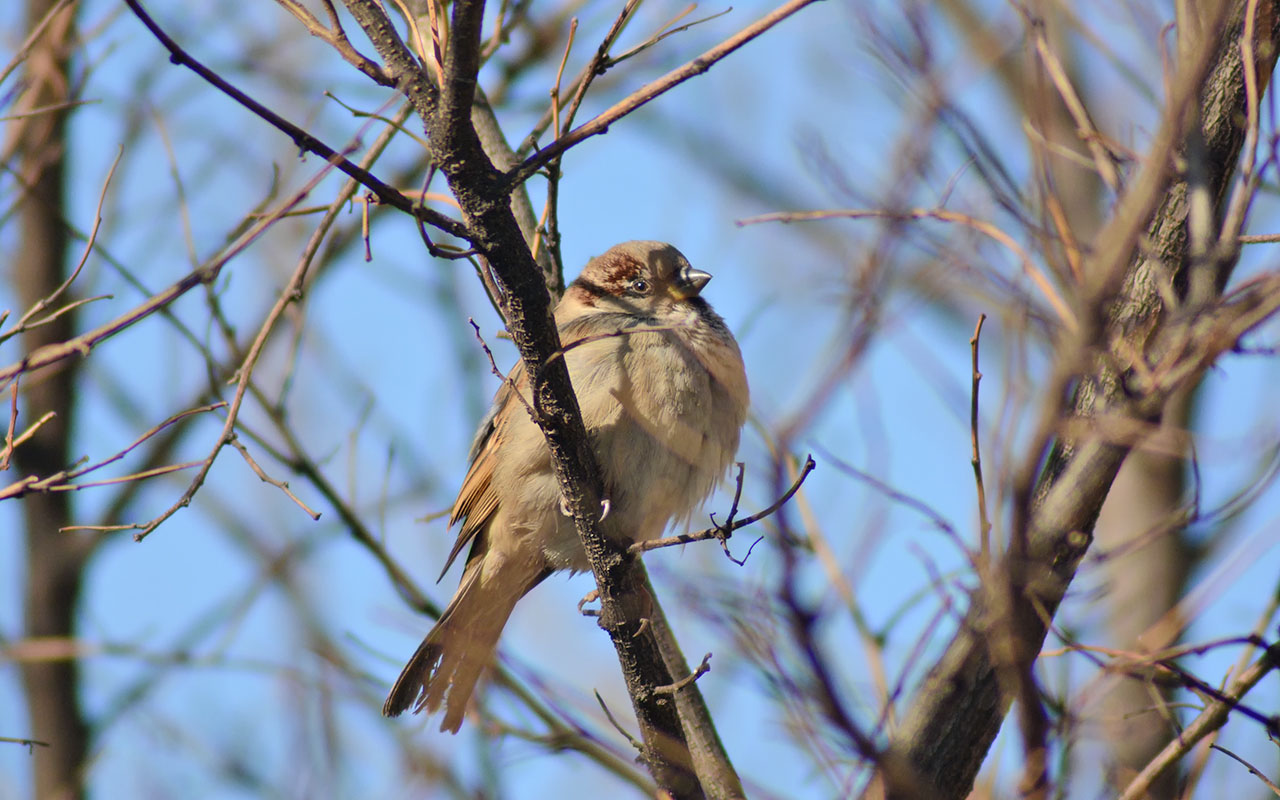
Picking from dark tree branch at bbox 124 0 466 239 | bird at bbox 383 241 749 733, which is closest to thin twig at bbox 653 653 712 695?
bird at bbox 383 241 749 733

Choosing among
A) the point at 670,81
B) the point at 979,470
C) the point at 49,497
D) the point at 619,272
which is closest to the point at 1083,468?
the point at 979,470

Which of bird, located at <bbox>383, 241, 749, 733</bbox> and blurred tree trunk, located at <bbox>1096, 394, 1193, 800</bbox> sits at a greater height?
blurred tree trunk, located at <bbox>1096, 394, 1193, 800</bbox>

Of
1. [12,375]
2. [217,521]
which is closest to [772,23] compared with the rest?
[12,375]

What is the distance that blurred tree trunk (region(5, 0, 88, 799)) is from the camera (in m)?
5.46

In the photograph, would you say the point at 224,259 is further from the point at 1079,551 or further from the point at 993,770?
the point at 993,770

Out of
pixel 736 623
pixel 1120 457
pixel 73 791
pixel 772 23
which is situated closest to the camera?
pixel 736 623

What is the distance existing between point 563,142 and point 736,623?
3.14 feet

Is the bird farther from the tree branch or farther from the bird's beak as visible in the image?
the tree branch

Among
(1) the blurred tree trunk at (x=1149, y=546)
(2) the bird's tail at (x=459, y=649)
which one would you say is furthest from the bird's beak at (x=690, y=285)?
(1) the blurred tree trunk at (x=1149, y=546)

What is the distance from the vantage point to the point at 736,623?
202 centimetres

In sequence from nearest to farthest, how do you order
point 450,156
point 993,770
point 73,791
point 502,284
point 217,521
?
point 450,156 < point 502,284 < point 993,770 < point 73,791 < point 217,521

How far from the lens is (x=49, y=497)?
5738 mm

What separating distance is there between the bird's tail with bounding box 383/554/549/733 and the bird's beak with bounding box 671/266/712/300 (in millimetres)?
1200

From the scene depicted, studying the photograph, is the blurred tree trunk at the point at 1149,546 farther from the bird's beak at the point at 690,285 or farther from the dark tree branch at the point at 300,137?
the dark tree branch at the point at 300,137
